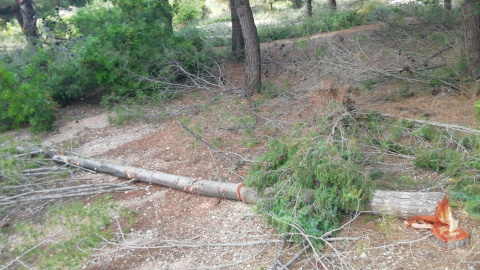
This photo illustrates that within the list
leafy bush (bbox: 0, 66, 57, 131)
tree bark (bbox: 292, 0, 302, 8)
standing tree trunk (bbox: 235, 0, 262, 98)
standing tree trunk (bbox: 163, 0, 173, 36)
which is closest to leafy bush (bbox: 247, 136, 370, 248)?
standing tree trunk (bbox: 235, 0, 262, 98)

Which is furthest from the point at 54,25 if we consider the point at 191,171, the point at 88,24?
the point at 191,171

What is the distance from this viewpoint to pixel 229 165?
555 centimetres

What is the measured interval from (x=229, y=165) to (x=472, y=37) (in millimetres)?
4535

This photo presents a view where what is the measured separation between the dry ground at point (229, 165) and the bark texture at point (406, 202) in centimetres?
12

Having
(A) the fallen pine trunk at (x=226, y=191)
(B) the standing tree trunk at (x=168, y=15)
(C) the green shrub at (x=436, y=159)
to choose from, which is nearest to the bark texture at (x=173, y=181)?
(A) the fallen pine trunk at (x=226, y=191)

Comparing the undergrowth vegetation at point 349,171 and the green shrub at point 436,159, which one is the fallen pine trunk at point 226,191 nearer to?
the undergrowth vegetation at point 349,171

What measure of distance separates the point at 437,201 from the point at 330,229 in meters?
0.94

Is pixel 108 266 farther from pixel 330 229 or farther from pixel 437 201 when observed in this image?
pixel 437 201

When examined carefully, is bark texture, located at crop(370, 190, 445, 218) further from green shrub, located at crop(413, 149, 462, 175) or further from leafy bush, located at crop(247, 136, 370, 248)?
green shrub, located at crop(413, 149, 462, 175)

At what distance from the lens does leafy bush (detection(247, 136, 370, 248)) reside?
3.86 metres

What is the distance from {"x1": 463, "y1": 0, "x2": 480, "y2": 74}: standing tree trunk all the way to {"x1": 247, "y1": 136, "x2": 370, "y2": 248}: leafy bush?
11.6ft

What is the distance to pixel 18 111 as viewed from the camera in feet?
25.9

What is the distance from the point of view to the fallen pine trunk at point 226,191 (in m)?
3.74

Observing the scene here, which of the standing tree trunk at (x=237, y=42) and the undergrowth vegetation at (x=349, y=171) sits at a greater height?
the standing tree trunk at (x=237, y=42)
